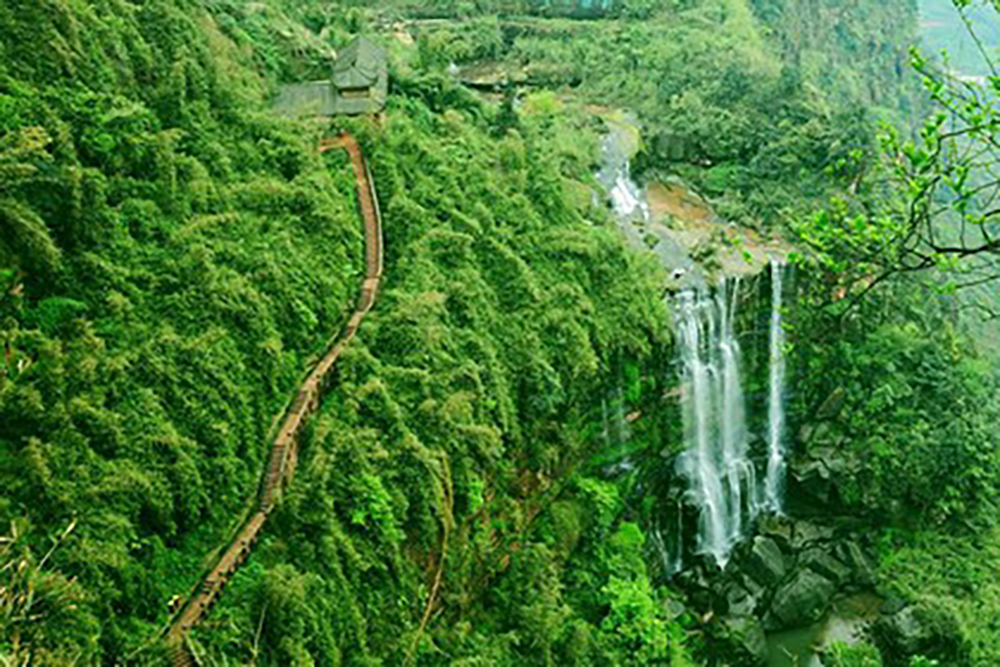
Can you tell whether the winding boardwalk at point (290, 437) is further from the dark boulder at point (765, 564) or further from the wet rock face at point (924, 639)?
the wet rock face at point (924, 639)

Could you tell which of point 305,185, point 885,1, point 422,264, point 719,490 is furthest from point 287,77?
point 885,1

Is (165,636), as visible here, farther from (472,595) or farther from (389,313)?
(389,313)

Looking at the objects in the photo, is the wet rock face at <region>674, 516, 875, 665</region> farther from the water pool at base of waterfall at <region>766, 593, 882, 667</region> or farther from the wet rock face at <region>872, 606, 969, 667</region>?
the wet rock face at <region>872, 606, 969, 667</region>

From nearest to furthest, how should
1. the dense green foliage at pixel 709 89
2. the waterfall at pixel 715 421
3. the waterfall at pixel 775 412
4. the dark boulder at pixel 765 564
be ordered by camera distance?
1. the dark boulder at pixel 765 564
2. the waterfall at pixel 715 421
3. the waterfall at pixel 775 412
4. the dense green foliage at pixel 709 89

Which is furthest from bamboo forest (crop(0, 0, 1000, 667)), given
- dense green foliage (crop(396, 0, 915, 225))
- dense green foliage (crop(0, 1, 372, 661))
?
dense green foliage (crop(396, 0, 915, 225))

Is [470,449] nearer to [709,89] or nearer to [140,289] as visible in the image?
[140,289]

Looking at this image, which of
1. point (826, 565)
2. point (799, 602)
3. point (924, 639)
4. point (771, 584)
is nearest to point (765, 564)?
point (771, 584)

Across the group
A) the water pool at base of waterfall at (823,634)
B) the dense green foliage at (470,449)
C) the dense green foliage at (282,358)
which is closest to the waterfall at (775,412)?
the water pool at base of waterfall at (823,634)
